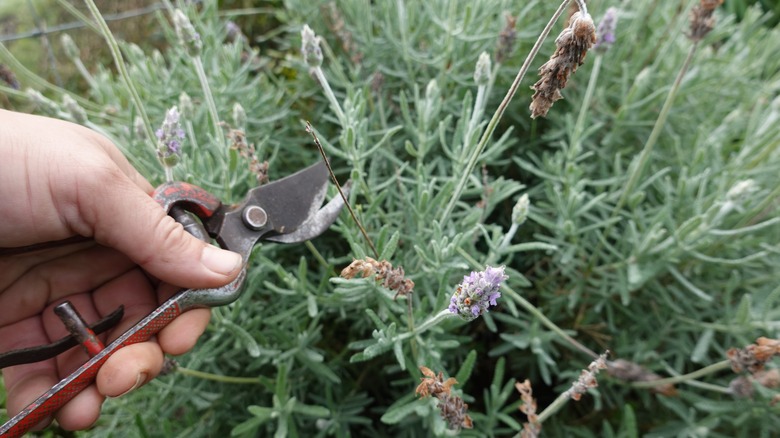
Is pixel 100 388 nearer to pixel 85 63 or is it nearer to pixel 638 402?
pixel 638 402

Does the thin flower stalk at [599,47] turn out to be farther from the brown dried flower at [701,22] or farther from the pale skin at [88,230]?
the pale skin at [88,230]

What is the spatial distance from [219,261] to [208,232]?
0.20m

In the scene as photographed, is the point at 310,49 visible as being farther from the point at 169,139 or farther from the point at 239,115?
the point at 169,139

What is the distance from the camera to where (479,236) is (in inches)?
67.9

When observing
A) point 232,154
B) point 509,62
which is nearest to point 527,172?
point 509,62

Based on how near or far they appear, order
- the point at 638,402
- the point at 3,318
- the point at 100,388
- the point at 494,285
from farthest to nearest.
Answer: the point at 638,402
the point at 3,318
the point at 100,388
the point at 494,285

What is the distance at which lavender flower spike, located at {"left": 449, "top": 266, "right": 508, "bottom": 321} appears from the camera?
0.92m

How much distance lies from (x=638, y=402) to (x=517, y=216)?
3.14ft

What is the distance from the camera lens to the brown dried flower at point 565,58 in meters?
0.81

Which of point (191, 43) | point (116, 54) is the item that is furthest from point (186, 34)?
point (116, 54)

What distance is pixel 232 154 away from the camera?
1389mm

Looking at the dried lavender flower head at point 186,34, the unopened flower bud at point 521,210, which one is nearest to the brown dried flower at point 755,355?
the unopened flower bud at point 521,210

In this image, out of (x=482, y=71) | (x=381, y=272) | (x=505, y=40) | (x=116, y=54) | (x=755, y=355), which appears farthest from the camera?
(x=505, y=40)

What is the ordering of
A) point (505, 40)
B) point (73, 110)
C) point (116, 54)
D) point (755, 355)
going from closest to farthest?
point (755, 355) < point (116, 54) < point (73, 110) < point (505, 40)
